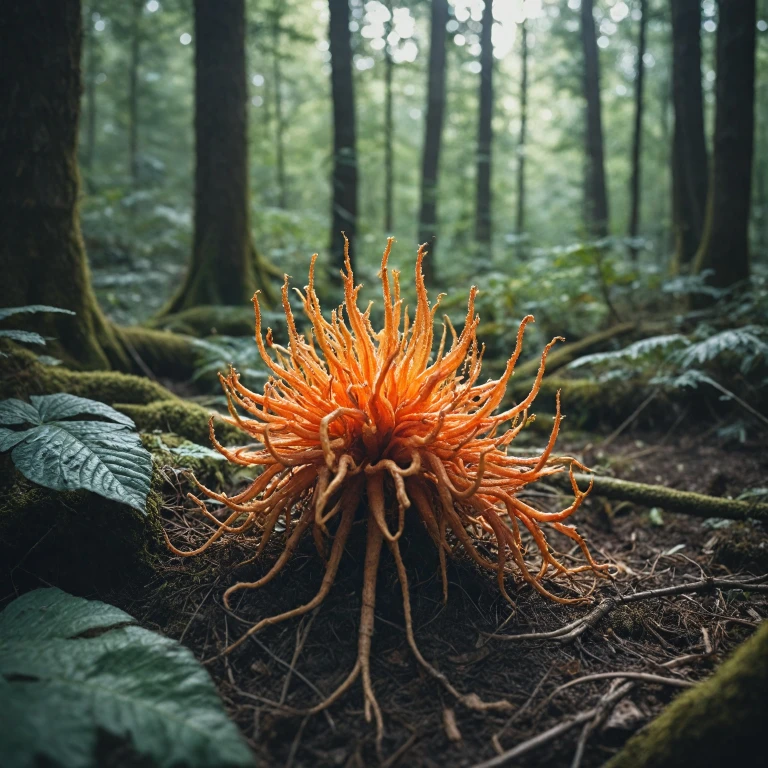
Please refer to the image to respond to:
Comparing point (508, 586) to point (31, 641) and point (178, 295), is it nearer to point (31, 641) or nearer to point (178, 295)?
point (31, 641)

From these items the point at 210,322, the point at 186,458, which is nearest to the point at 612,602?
the point at 186,458

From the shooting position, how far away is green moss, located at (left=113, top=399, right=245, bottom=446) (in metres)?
2.80

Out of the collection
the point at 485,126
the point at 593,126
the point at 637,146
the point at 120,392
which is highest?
the point at 485,126

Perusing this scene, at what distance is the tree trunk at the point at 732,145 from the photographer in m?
5.11

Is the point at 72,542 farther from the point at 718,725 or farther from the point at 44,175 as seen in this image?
the point at 44,175

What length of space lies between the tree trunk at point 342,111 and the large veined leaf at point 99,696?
24.5 ft

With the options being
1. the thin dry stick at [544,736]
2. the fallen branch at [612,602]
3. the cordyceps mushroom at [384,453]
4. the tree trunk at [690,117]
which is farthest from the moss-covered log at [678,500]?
the tree trunk at [690,117]

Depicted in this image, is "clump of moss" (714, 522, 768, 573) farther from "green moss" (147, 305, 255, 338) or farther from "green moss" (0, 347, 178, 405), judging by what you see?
"green moss" (147, 305, 255, 338)

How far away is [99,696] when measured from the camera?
1.20 metres

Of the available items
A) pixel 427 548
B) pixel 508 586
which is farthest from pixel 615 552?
pixel 427 548

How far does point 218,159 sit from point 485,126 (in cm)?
945

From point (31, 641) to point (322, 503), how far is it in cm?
83

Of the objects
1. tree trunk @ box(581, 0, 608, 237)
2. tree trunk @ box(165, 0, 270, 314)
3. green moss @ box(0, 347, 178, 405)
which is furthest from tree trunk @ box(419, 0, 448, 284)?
green moss @ box(0, 347, 178, 405)

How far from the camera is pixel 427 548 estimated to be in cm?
199
